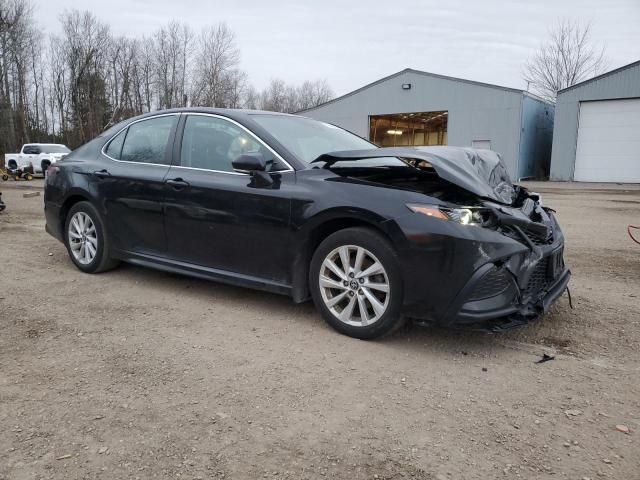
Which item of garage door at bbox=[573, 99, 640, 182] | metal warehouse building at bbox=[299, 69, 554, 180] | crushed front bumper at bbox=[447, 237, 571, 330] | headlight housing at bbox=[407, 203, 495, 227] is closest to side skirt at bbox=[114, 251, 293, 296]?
headlight housing at bbox=[407, 203, 495, 227]

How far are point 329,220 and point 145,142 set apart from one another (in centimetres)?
220

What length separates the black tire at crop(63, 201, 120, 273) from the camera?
4.90 meters

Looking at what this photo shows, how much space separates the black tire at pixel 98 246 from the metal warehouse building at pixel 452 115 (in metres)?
19.9

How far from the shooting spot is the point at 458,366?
10.2 feet

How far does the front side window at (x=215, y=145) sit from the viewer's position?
3951mm

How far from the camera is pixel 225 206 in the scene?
3949mm

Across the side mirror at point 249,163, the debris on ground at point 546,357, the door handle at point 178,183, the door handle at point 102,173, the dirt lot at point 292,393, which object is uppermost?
the side mirror at point 249,163

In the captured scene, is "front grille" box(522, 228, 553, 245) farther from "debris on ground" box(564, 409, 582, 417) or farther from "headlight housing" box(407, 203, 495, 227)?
"debris on ground" box(564, 409, 582, 417)

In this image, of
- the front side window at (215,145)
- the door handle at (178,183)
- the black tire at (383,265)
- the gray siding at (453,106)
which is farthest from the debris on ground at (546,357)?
the gray siding at (453,106)

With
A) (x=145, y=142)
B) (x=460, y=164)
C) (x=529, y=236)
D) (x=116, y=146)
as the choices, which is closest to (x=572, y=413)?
(x=529, y=236)

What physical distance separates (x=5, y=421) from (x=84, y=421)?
0.38 metres

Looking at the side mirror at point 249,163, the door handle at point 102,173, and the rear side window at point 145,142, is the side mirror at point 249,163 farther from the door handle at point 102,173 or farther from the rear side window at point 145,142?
the door handle at point 102,173

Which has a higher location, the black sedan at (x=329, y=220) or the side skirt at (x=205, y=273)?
the black sedan at (x=329, y=220)

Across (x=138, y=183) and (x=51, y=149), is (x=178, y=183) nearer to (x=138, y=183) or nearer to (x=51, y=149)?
(x=138, y=183)
